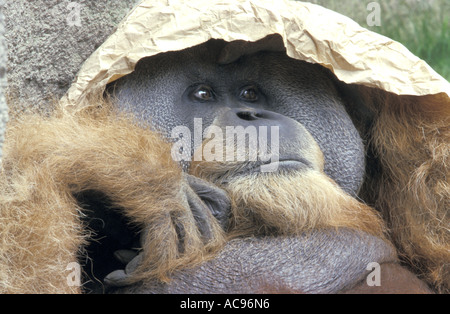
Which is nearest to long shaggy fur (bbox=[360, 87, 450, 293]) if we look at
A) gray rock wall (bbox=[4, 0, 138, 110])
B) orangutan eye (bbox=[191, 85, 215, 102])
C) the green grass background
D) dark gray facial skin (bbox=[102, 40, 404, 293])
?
dark gray facial skin (bbox=[102, 40, 404, 293])

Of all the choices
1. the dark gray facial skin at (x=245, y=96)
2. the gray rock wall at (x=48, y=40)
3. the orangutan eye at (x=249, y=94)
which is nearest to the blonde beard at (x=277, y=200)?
the dark gray facial skin at (x=245, y=96)

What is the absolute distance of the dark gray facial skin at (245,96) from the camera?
180 centimetres

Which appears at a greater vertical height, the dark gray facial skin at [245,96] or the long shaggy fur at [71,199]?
the dark gray facial skin at [245,96]

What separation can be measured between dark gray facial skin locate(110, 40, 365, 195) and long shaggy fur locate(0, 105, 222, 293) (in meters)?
0.20

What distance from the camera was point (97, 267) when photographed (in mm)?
1681

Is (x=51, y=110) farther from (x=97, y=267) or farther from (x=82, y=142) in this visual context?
(x=97, y=267)

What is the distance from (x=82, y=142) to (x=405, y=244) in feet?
3.01

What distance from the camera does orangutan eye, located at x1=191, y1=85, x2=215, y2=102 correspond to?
186 centimetres

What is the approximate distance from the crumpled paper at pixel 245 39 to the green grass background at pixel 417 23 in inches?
59.5

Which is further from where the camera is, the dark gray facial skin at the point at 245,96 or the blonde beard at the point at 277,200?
the dark gray facial skin at the point at 245,96

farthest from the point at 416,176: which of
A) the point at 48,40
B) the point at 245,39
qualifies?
the point at 48,40

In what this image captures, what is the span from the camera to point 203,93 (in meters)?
1.87

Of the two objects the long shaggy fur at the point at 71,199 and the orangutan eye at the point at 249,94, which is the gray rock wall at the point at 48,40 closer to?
the long shaggy fur at the point at 71,199

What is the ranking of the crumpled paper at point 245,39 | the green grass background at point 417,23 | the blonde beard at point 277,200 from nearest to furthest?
the blonde beard at point 277,200
the crumpled paper at point 245,39
the green grass background at point 417,23
